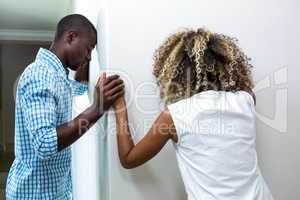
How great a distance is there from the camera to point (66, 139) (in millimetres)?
1048

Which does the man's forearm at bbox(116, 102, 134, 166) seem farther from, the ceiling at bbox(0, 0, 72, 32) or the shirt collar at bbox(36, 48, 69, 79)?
the ceiling at bbox(0, 0, 72, 32)

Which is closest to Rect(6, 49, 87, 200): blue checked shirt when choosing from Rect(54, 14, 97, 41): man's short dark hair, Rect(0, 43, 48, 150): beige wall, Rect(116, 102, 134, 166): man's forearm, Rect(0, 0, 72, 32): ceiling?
Rect(54, 14, 97, 41): man's short dark hair

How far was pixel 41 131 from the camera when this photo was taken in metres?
1.00

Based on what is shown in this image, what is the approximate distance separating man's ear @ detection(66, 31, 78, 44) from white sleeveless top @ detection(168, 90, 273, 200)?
1.49ft

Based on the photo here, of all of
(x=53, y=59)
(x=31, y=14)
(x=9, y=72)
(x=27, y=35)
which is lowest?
(x=53, y=59)

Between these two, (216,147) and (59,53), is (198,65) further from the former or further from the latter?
(59,53)

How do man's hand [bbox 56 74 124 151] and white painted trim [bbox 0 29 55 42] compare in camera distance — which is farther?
white painted trim [bbox 0 29 55 42]

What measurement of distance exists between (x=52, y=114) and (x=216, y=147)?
50 cm

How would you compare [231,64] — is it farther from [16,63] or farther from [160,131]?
[16,63]

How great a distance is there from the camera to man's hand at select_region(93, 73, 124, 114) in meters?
1.12

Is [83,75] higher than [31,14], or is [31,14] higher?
[31,14]

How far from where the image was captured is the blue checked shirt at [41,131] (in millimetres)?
1015

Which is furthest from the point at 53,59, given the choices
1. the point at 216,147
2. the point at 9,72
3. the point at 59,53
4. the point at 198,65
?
the point at 9,72

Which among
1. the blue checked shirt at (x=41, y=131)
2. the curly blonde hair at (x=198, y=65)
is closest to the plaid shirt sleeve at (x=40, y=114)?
the blue checked shirt at (x=41, y=131)
